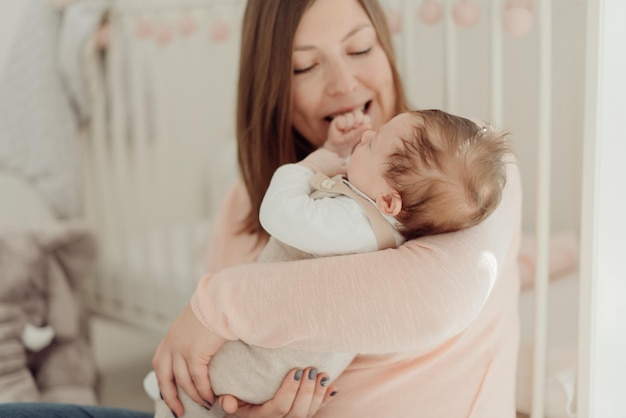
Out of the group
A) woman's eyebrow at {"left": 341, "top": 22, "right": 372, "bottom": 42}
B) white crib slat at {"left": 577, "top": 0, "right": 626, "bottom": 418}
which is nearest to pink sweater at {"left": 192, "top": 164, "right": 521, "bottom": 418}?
white crib slat at {"left": 577, "top": 0, "right": 626, "bottom": 418}

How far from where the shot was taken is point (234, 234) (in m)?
1.38

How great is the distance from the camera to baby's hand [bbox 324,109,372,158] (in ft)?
3.66

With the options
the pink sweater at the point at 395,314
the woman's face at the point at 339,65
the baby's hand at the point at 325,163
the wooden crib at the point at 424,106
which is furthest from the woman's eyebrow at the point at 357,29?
the pink sweater at the point at 395,314

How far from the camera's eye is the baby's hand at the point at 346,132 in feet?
3.66

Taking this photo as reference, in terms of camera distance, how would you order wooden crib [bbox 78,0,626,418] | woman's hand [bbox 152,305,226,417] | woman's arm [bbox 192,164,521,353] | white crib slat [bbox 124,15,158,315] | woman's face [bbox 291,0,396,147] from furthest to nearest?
white crib slat [bbox 124,15,158,315], woman's face [bbox 291,0,396,147], wooden crib [bbox 78,0,626,418], woman's hand [bbox 152,305,226,417], woman's arm [bbox 192,164,521,353]

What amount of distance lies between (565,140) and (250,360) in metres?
1.18

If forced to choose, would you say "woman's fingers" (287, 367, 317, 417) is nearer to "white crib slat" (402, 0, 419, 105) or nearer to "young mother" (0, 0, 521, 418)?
"young mother" (0, 0, 521, 418)

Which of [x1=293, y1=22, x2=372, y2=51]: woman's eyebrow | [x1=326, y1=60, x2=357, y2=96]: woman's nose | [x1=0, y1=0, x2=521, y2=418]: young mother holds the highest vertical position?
[x1=293, y1=22, x2=372, y2=51]: woman's eyebrow


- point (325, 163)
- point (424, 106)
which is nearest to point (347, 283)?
point (325, 163)

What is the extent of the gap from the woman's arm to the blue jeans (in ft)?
1.21

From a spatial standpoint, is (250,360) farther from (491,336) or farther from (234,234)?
(234,234)

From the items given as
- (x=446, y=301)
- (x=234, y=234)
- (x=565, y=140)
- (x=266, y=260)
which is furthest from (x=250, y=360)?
(x=565, y=140)

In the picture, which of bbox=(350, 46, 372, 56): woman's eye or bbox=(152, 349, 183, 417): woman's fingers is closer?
bbox=(152, 349, 183, 417): woman's fingers

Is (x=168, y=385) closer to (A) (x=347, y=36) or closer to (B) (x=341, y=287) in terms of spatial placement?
(B) (x=341, y=287)
